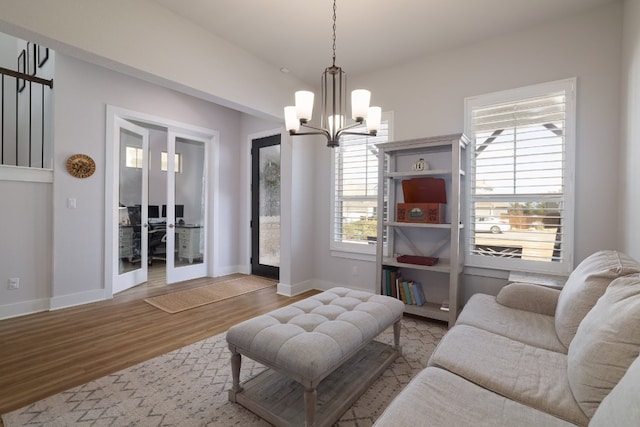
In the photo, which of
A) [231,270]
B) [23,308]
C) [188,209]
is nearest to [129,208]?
[188,209]

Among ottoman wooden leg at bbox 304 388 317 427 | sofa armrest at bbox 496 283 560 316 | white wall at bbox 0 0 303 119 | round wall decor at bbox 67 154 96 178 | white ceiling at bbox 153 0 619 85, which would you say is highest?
white ceiling at bbox 153 0 619 85

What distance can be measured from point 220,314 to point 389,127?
9.82 feet

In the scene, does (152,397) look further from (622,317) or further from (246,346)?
(622,317)

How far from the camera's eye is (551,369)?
4.48ft

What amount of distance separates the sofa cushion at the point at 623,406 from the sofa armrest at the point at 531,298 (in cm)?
146

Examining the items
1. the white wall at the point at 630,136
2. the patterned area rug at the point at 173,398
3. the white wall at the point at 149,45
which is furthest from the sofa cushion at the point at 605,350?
the white wall at the point at 149,45

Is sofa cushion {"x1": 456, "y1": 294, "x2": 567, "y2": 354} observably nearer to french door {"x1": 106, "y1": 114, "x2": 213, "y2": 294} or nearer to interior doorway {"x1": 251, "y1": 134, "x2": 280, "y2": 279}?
interior doorway {"x1": 251, "y1": 134, "x2": 280, "y2": 279}

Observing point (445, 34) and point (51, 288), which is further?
point (51, 288)

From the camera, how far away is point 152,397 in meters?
1.89

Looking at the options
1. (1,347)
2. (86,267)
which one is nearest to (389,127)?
(86,267)

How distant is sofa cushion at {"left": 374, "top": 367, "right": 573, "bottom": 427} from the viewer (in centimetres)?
103

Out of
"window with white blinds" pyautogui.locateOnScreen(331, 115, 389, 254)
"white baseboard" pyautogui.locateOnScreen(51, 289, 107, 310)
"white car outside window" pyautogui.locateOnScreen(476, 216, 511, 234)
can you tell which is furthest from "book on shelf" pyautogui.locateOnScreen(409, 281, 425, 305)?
"white baseboard" pyautogui.locateOnScreen(51, 289, 107, 310)

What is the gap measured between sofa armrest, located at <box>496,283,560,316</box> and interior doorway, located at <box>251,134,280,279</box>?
3522mm

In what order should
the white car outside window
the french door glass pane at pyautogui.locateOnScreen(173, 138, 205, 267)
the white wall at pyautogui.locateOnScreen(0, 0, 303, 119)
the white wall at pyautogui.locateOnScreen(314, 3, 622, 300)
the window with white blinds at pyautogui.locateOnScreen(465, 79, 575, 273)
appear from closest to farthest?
the white wall at pyautogui.locateOnScreen(0, 0, 303, 119)
the white wall at pyautogui.locateOnScreen(314, 3, 622, 300)
the window with white blinds at pyautogui.locateOnScreen(465, 79, 575, 273)
the white car outside window
the french door glass pane at pyautogui.locateOnScreen(173, 138, 205, 267)
